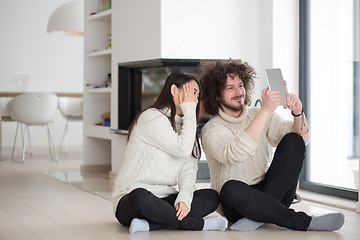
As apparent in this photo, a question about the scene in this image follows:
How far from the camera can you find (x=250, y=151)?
2.63 meters

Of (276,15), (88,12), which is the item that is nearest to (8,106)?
(88,12)

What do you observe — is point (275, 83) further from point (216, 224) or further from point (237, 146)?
point (216, 224)

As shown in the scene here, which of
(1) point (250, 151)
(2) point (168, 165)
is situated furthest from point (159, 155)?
(1) point (250, 151)

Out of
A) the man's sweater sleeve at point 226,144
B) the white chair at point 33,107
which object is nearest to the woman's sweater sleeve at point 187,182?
the man's sweater sleeve at point 226,144

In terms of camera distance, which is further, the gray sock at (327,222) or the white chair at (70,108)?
the white chair at (70,108)

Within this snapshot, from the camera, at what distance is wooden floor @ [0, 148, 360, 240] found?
105 inches

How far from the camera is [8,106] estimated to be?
661 centimetres

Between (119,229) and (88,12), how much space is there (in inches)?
128

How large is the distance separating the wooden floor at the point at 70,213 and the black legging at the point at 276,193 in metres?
0.07

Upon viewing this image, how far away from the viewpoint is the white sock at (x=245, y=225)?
277cm

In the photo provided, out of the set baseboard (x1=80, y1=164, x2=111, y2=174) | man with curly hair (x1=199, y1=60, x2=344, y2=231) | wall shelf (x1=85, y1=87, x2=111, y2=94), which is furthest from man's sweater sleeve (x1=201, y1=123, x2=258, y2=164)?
baseboard (x1=80, y1=164, x2=111, y2=174)

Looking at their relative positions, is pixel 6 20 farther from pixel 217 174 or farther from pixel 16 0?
pixel 217 174

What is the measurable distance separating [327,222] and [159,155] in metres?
0.80

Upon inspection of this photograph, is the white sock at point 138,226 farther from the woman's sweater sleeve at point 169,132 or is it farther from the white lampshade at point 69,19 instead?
the white lampshade at point 69,19
